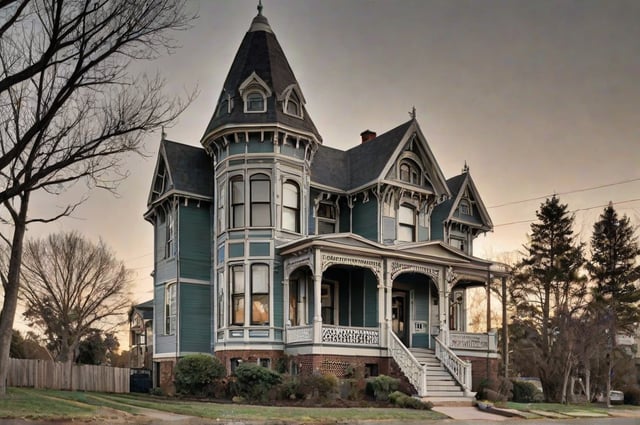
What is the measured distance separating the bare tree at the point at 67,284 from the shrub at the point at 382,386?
30.6m

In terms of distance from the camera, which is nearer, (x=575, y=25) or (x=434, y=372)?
(x=575, y=25)

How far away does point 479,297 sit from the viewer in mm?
66375

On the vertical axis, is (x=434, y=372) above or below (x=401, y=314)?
below

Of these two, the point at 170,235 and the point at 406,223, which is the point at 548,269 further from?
the point at 170,235

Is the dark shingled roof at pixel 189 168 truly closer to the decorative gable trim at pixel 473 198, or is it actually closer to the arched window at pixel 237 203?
the arched window at pixel 237 203

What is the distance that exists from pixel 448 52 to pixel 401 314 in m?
12.2

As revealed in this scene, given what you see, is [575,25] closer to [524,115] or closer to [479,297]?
[524,115]

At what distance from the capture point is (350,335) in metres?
24.8

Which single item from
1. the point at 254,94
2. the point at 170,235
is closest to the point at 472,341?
the point at 254,94

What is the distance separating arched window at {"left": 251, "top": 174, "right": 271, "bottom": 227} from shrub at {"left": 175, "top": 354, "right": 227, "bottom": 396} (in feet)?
18.8

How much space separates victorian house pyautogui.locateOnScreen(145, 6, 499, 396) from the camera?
25.3 m

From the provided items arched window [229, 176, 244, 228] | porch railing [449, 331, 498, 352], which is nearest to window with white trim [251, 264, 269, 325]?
arched window [229, 176, 244, 228]

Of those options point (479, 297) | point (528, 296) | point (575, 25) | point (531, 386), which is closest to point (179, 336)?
point (531, 386)

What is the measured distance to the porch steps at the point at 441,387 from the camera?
22641mm
